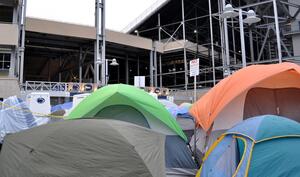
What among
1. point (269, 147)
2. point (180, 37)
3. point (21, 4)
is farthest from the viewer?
point (180, 37)

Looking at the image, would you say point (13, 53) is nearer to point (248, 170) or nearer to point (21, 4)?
point (21, 4)

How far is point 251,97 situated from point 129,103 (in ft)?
10.4

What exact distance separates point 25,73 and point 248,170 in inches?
1755

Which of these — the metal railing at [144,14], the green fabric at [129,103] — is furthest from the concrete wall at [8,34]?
the metal railing at [144,14]

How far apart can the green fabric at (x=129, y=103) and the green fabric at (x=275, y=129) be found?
2.56m

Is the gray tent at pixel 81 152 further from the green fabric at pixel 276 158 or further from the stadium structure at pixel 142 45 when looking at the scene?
the stadium structure at pixel 142 45

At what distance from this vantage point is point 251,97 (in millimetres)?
8359

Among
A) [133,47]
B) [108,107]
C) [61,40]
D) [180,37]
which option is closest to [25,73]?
[61,40]

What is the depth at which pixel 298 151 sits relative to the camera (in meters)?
4.84

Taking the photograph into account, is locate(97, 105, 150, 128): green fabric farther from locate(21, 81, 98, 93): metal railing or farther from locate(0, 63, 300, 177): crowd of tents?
locate(21, 81, 98, 93): metal railing

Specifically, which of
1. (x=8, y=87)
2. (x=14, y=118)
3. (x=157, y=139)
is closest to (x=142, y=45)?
(x=8, y=87)

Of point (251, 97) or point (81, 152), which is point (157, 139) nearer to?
point (81, 152)

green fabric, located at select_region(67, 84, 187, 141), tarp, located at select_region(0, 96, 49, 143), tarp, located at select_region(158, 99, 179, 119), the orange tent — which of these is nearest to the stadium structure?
tarp, located at select_region(158, 99, 179, 119)

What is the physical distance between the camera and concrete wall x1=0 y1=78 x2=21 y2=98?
21.4 m
